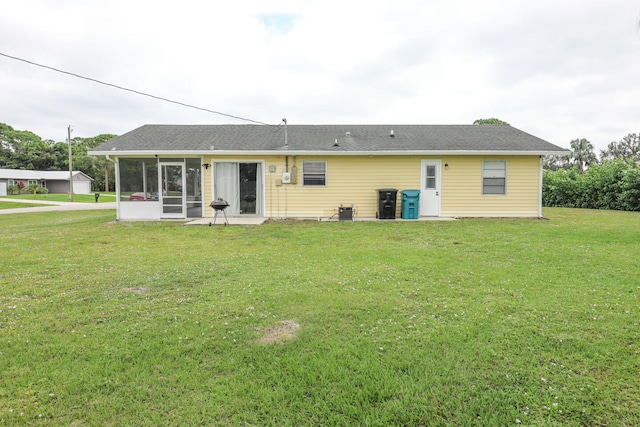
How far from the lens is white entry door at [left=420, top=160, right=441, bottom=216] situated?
12.0 m

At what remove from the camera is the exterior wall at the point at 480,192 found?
39.1 ft

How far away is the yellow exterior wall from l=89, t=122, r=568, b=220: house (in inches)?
1.4

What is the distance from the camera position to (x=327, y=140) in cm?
1259

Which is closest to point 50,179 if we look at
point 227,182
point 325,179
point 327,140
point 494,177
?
point 227,182

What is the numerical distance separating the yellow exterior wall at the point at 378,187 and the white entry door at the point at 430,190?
7.4 inches

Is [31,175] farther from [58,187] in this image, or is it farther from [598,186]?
[598,186]

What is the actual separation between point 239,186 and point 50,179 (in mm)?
46840

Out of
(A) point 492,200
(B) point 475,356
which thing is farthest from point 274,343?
(A) point 492,200

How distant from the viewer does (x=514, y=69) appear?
16.6 metres

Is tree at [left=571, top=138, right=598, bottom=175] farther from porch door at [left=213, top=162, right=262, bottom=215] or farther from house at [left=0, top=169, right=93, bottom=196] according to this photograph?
house at [left=0, top=169, right=93, bottom=196]

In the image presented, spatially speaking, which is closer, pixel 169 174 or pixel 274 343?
pixel 274 343

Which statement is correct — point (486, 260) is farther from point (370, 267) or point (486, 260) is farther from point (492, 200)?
point (492, 200)

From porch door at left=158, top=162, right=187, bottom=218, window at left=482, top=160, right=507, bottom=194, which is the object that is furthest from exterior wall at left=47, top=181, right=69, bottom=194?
window at left=482, top=160, right=507, bottom=194

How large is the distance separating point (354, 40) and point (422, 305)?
42.6 feet
